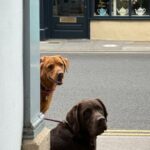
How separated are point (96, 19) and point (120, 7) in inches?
44.0

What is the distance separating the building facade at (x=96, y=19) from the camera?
843 inches

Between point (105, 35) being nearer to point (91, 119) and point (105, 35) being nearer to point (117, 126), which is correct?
point (117, 126)

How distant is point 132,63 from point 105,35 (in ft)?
18.7

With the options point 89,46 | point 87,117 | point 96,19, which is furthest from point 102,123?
point 96,19

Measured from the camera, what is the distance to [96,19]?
21.6 metres

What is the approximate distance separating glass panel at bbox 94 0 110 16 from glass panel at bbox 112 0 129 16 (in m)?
0.25

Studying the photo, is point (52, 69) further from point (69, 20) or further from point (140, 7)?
point (140, 7)

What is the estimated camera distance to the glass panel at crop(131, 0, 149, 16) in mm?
21734

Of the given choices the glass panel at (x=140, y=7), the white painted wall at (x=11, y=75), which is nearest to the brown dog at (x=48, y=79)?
the white painted wall at (x=11, y=75)

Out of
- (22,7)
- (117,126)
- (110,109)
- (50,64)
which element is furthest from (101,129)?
(110,109)

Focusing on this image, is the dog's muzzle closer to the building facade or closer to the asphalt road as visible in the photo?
the asphalt road

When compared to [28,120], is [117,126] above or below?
below

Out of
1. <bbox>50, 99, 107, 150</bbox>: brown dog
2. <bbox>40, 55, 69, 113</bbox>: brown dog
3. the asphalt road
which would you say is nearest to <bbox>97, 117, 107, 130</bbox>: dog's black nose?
<bbox>50, 99, 107, 150</bbox>: brown dog

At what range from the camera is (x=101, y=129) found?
4000 millimetres
